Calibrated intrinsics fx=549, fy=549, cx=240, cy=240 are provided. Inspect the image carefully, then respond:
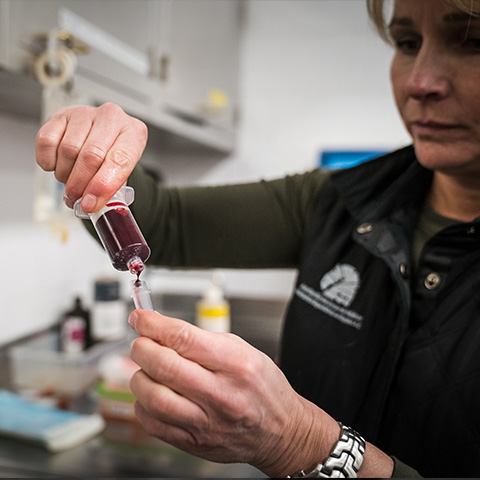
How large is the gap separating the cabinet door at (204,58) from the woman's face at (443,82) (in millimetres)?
914

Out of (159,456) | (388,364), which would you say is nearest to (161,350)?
(388,364)

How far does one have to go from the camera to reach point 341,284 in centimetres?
81

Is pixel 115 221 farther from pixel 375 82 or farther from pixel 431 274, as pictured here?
pixel 375 82

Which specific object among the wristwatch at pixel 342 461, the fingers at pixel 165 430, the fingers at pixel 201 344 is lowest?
the wristwatch at pixel 342 461

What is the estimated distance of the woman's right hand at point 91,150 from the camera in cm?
55

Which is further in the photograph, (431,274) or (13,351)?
(13,351)

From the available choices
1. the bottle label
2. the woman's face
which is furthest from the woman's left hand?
the bottle label

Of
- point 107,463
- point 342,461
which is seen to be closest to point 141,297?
point 342,461

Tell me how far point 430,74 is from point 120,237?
0.44 meters

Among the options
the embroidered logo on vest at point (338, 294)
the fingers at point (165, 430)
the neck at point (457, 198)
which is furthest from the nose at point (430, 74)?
the fingers at point (165, 430)

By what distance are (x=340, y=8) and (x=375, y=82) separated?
302 millimetres

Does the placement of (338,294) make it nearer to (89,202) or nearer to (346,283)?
(346,283)

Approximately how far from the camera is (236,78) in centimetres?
210

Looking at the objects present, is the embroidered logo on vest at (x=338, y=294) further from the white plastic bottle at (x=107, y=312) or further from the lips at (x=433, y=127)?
the white plastic bottle at (x=107, y=312)
